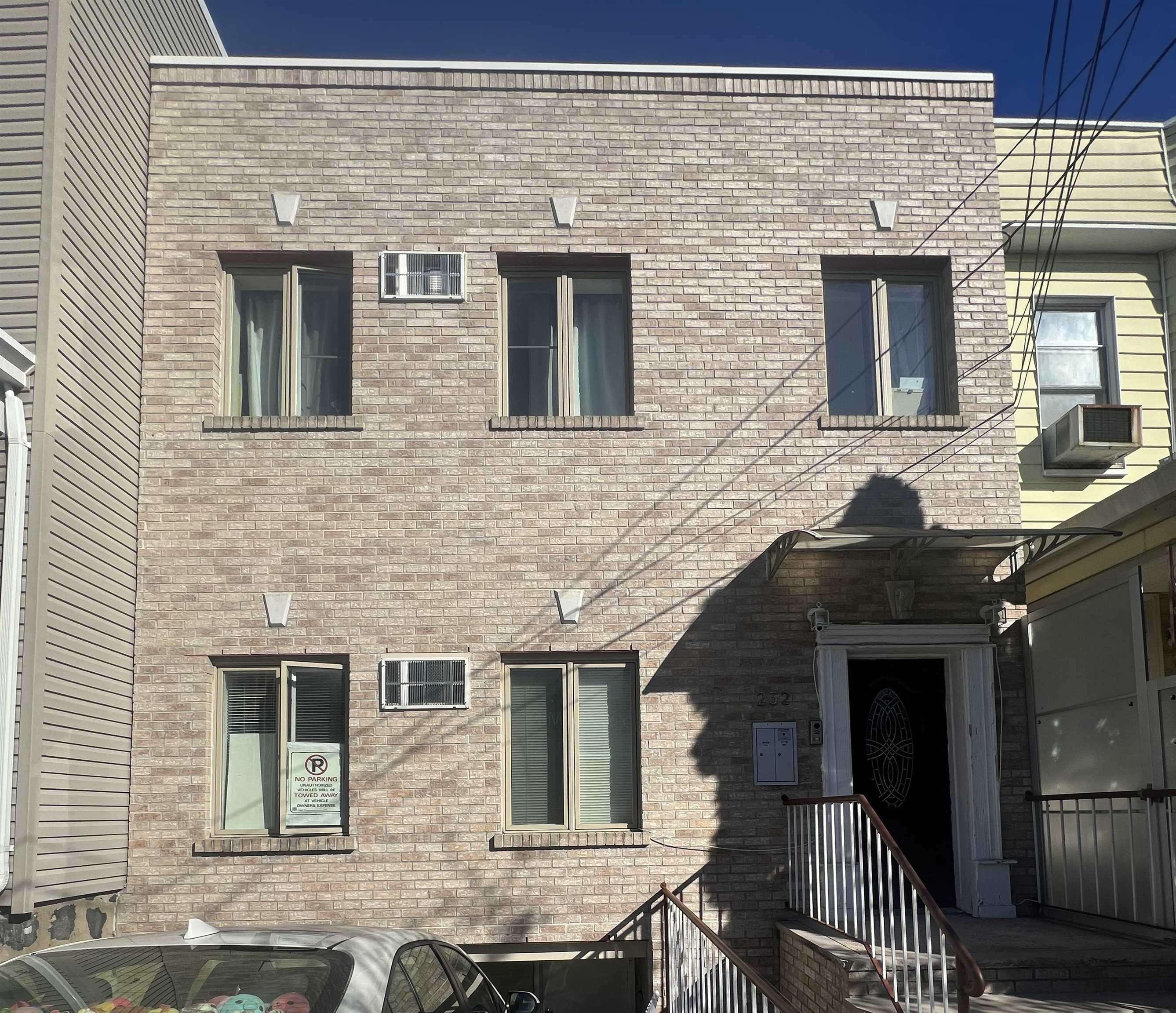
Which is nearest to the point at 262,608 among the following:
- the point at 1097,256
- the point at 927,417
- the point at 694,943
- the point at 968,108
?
the point at 694,943

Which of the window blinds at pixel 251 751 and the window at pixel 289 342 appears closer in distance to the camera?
the window blinds at pixel 251 751

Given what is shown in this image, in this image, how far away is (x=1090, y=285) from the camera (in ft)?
38.6

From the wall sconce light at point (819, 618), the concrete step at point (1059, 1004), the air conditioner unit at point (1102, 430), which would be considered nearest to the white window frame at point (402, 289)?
the wall sconce light at point (819, 618)

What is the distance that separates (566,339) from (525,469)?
1173 mm

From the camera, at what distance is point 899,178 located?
35.9 feet

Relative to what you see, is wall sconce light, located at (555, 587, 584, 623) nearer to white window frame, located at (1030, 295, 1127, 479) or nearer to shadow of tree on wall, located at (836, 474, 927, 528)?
shadow of tree on wall, located at (836, 474, 927, 528)

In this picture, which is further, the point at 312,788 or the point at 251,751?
the point at 251,751

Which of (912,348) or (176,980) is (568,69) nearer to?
(912,348)

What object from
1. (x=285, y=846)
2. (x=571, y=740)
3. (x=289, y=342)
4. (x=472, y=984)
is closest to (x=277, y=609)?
(x=285, y=846)

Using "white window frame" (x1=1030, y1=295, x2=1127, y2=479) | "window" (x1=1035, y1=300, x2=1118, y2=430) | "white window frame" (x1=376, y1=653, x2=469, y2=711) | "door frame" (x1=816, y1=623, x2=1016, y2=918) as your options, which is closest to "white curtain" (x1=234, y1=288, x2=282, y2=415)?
"white window frame" (x1=376, y1=653, x2=469, y2=711)

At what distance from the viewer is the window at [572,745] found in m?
10.0

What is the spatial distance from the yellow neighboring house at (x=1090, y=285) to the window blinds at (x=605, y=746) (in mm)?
3844

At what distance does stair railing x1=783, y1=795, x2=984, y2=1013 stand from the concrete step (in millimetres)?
147

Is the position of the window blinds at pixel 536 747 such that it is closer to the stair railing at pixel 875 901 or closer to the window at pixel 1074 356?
the stair railing at pixel 875 901
